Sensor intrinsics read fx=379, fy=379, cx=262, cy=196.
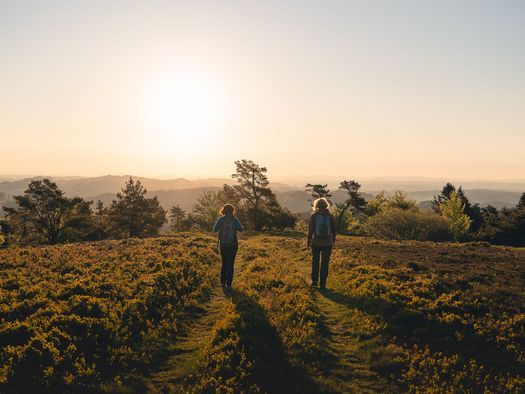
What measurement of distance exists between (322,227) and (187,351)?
305 inches

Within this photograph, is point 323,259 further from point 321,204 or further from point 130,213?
point 130,213

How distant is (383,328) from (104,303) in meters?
8.36

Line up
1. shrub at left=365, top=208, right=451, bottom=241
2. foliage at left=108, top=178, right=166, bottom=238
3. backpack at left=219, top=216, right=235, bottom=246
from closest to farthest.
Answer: backpack at left=219, top=216, right=235, bottom=246
shrub at left=365, top=208, right=451, bottom=241
foliage at left=108, top=178, right=166, bottom=238

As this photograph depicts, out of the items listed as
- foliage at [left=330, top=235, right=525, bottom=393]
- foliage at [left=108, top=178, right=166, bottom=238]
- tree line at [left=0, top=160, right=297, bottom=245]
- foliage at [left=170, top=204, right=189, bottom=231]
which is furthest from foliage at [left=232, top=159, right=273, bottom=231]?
foliage at [left=330, top=235, right=525, bottom=393]

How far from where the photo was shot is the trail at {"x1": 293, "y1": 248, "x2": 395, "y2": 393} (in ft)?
25.7

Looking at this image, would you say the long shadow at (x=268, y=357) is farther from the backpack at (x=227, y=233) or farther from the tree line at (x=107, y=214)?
the tree line at (x=107, y=214)

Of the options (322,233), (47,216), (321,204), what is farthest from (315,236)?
(47,216)

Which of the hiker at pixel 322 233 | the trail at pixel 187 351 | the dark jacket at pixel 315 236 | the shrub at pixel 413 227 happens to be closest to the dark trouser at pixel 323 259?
the hiker at pixel 322 233

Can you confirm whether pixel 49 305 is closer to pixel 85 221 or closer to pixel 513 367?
Answer: pixel 513 367

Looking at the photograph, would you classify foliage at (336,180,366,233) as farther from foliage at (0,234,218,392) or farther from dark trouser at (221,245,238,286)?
foliage at (0,234,218,392)

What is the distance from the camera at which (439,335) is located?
1009cm

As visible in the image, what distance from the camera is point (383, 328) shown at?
1062 centimetres

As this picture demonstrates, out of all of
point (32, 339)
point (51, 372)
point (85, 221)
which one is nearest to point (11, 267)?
point (32, 339)

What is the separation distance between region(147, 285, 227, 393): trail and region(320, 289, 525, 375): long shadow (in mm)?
4938
